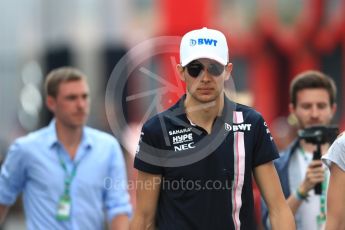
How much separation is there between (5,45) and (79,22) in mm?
4911

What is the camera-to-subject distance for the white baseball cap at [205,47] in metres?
5.84

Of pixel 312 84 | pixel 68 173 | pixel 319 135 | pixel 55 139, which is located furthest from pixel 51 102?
pixel 319 135

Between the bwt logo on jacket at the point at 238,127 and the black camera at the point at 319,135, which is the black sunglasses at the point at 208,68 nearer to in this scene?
the bwt logo on jacket at the point at 238,127

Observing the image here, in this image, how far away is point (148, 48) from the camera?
Result: 884cm

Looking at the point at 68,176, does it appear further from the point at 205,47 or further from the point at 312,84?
the point at 205,47

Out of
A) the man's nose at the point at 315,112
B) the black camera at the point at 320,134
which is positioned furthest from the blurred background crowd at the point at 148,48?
the black camera at the point at 320,134

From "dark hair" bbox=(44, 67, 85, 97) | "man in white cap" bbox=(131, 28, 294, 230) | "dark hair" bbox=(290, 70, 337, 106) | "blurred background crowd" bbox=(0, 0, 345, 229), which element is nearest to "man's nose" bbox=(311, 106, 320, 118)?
"dark hair" bbox=(290, 70, 337, 106)

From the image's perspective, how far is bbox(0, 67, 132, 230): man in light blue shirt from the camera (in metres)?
8.08

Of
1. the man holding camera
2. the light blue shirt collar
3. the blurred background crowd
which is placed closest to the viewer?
the man holding camera

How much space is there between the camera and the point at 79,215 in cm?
807

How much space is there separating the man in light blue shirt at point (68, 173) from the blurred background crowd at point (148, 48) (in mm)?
326

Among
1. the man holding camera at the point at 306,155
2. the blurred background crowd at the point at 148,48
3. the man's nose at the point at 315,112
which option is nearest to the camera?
the man holding camera at the point at 306,155

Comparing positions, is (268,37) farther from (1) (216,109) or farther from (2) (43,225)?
(1) (216,109)

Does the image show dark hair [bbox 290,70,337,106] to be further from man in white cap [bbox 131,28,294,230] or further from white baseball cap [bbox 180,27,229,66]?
white baseball cap [bbox 180,27,229,66]
